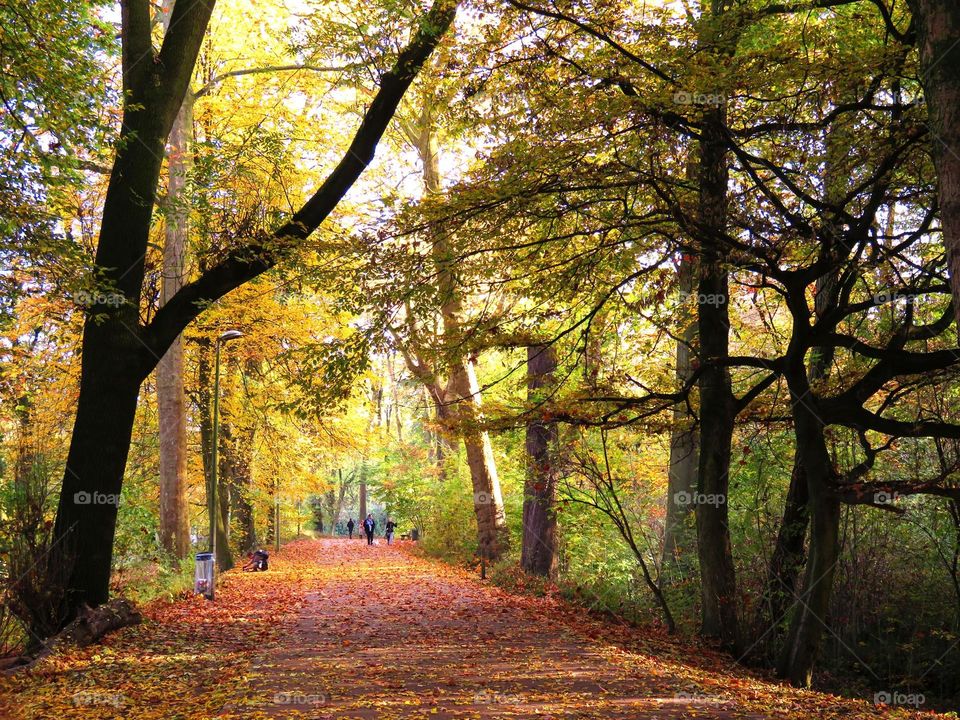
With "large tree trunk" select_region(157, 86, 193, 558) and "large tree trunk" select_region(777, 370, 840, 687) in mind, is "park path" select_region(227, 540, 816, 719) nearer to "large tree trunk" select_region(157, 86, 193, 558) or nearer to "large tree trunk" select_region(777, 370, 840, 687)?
"large tree trunk" select_region(777, 370, 840, 687)

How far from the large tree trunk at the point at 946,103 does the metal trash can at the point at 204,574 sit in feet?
46.1

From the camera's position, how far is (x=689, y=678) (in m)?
8.61

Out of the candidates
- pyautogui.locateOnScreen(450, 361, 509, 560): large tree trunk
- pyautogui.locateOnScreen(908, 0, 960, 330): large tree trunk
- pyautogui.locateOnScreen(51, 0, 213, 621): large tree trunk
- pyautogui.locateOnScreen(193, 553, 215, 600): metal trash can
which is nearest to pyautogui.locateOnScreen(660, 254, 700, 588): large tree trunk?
pyautogui.locateOnScreen(450, 361, 509, 560): large tree trunk

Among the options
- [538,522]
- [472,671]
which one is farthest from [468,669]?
[538,522]

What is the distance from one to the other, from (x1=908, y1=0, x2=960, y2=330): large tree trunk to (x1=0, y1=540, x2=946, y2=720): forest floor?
4450 millimetres

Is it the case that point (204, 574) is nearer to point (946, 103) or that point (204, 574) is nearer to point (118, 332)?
point (118, 332)

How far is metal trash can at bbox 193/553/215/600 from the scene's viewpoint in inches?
609

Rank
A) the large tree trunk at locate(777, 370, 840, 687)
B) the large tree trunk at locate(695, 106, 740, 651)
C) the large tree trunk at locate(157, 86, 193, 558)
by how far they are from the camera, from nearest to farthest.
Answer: the large tree trunk at locate(777, 370, 840, 687), the large tree trunk at locate(695, 106, 740, 651), the large tree trunk at locate(157, 86, 193, 558)

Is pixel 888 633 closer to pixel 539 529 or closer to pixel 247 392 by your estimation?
pixel 539 529

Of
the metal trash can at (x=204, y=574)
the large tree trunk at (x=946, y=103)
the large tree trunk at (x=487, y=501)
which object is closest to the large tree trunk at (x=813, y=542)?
the large tree trunk at (x=946, y=103)

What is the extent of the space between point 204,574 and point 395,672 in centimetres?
807

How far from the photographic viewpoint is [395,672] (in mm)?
8844

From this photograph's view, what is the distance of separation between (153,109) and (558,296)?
22.1 ft

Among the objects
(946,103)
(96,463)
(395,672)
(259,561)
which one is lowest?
(259,561)
